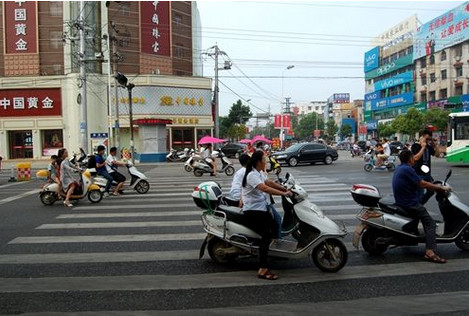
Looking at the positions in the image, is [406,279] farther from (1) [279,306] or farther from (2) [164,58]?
(2) [164,58]

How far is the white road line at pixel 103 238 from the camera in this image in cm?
746

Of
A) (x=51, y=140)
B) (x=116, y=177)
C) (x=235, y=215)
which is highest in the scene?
(x=51, y=140)

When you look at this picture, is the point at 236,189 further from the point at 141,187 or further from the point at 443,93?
the point at 443,93

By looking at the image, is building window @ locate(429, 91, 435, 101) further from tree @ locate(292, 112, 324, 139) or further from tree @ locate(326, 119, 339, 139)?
tree @ locate(292, 112, 324, 139)

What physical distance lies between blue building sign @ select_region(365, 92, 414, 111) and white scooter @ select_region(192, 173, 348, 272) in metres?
62.1

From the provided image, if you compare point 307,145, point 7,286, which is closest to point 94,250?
point 7,286

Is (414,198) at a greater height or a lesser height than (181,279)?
greater

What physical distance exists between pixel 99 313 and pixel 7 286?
155 centimetres

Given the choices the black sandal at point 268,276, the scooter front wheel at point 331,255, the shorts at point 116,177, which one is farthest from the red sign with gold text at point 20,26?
the scooter front wheel at point 331,255

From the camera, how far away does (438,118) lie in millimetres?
47125

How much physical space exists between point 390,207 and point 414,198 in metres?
0.33

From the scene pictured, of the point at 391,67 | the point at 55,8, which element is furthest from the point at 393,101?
the point at 55,8

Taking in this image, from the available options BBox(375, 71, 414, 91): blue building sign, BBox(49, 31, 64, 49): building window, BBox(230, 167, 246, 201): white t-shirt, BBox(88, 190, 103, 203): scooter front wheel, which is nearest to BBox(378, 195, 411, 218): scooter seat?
BBox(230, 167, 246, 201): white t-shirt

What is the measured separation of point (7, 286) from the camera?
17.1ft
